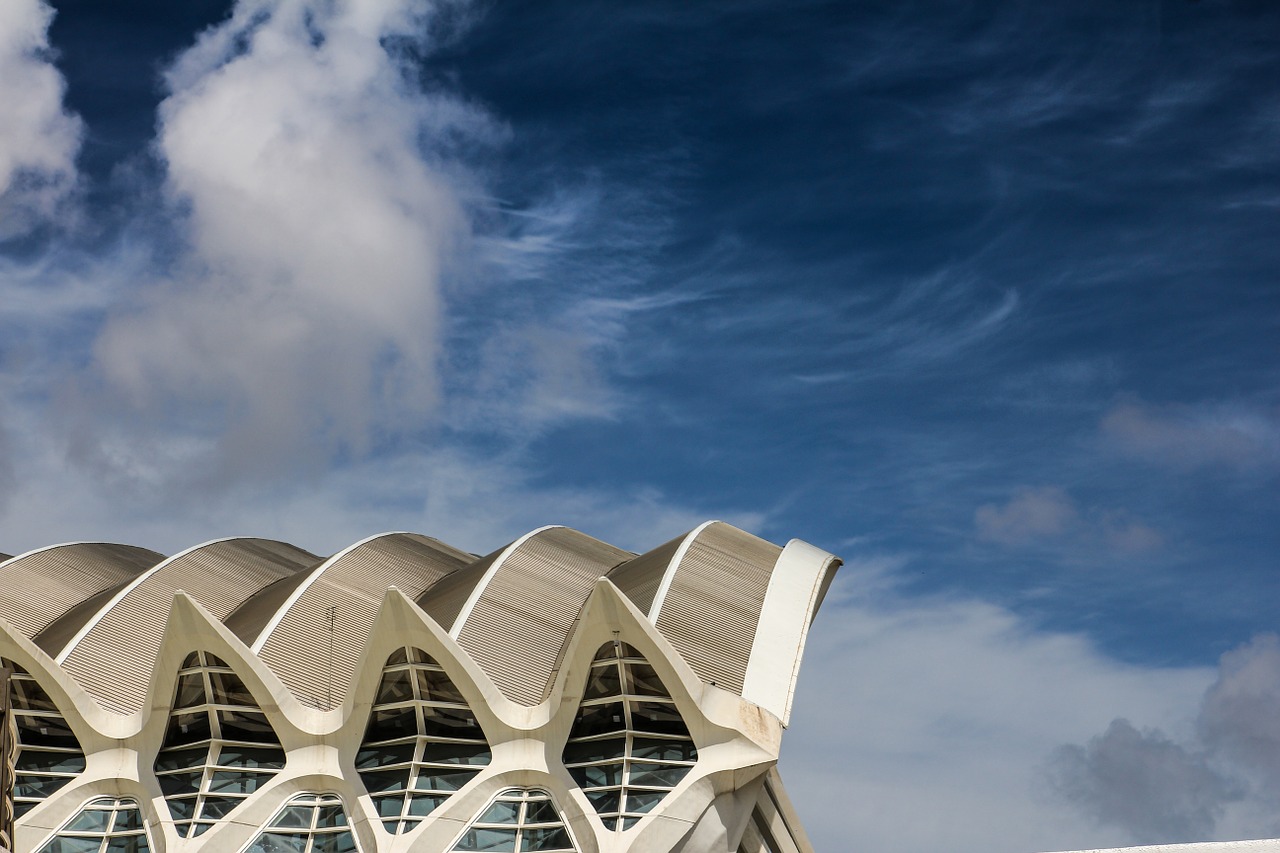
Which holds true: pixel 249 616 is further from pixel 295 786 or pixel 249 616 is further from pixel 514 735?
pixel 514 735

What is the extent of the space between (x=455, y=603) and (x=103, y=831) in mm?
12664

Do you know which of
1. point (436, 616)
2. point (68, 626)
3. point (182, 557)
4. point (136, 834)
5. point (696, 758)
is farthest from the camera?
point (182, 557)

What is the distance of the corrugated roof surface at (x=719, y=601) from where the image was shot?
3956 centimetres

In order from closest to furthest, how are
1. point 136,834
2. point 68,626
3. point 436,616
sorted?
point 136,834
point 436,616
point 68,626

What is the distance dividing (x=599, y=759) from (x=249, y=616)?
15671mm

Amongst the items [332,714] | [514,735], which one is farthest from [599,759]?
[332,714]

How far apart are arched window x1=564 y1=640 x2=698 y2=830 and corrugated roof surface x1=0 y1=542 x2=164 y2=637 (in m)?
20.1

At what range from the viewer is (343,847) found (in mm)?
38438

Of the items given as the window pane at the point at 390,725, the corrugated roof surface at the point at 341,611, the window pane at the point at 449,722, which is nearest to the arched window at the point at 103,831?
the corrugated roof surface at the point at 341,611

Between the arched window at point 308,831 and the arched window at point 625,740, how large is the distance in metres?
6.80

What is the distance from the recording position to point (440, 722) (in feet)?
132

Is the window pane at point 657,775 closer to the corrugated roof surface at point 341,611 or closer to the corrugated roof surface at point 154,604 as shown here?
the corrugated roof surface at point 341,611

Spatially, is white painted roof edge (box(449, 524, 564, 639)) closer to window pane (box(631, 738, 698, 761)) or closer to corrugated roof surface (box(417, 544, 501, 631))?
corrugated roof surface (box(417, 544, 501, 631))

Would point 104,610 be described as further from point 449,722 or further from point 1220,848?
point 1220,848
